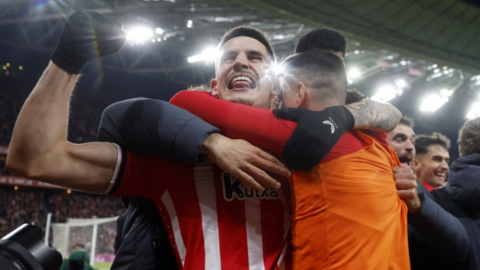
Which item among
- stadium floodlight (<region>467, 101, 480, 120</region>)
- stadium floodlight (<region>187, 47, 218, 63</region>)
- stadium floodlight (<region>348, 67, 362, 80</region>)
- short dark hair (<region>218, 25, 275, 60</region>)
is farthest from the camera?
stadium floodlight (<region>467, 101, 480, 120</region>)

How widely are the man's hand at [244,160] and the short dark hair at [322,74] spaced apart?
430 mm

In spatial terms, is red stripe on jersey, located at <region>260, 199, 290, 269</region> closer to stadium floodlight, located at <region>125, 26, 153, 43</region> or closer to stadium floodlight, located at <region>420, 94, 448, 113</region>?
stadium floodlight, located at <region>125, 26, 153, 43</region>

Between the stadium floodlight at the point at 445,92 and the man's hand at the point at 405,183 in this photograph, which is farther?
the stadium floodlight at the point at 445,92

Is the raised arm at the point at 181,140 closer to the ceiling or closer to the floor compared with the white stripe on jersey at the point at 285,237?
closer to the ceiling

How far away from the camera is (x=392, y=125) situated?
1.88m

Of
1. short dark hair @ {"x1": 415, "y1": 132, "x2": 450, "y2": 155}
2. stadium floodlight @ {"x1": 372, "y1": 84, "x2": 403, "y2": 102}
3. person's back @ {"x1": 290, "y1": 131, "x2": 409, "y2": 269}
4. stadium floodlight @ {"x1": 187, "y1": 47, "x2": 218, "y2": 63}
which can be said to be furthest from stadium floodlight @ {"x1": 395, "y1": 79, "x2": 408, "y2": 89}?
→ person's back @ {"x1": 290, "y1": 131, "x2": 409, "y2": 269}

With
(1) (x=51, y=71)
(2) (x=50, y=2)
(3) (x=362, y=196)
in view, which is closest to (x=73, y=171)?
(1) (x=51, y=71)

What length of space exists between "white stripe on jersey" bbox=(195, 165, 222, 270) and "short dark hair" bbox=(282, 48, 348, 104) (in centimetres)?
57

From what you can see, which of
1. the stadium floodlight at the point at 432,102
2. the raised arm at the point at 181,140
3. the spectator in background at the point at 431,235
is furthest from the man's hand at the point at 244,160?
the stadium floodlight at the point at 432,102

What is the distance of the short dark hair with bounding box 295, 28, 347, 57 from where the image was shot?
2973mm

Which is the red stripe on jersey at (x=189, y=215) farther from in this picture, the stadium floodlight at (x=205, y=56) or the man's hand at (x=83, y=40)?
the stadium floodlight at (x=205, y=56)

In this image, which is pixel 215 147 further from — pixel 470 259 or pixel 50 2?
pixel 50 2

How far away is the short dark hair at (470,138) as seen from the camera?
8.43ft

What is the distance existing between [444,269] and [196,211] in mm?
1453
